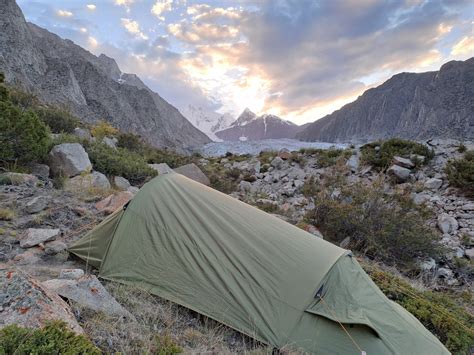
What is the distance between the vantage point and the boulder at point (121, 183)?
29.0 feet

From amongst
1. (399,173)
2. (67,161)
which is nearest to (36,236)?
(67,161)

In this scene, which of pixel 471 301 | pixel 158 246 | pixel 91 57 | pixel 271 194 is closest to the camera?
pixel 158 246

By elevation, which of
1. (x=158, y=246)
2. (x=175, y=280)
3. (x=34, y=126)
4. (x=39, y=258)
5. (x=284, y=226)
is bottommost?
(x=39, y=258)

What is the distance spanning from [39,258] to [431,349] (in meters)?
5.03

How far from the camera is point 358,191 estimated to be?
9.05 m

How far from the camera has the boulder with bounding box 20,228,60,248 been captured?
446 cm

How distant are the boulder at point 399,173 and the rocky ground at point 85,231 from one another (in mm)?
41

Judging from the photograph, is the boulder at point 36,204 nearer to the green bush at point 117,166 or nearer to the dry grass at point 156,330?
the dry grass at point 156,330

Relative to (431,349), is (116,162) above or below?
above

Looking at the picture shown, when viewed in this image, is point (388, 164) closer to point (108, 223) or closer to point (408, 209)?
point (408, 209)

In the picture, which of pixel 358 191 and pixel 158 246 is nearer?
pixel 158 246

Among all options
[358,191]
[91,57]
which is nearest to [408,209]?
[358,191]

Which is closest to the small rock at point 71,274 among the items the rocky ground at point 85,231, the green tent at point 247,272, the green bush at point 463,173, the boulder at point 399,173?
the rocky ground at point 85,231

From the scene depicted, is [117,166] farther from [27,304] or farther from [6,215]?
[27,304]
